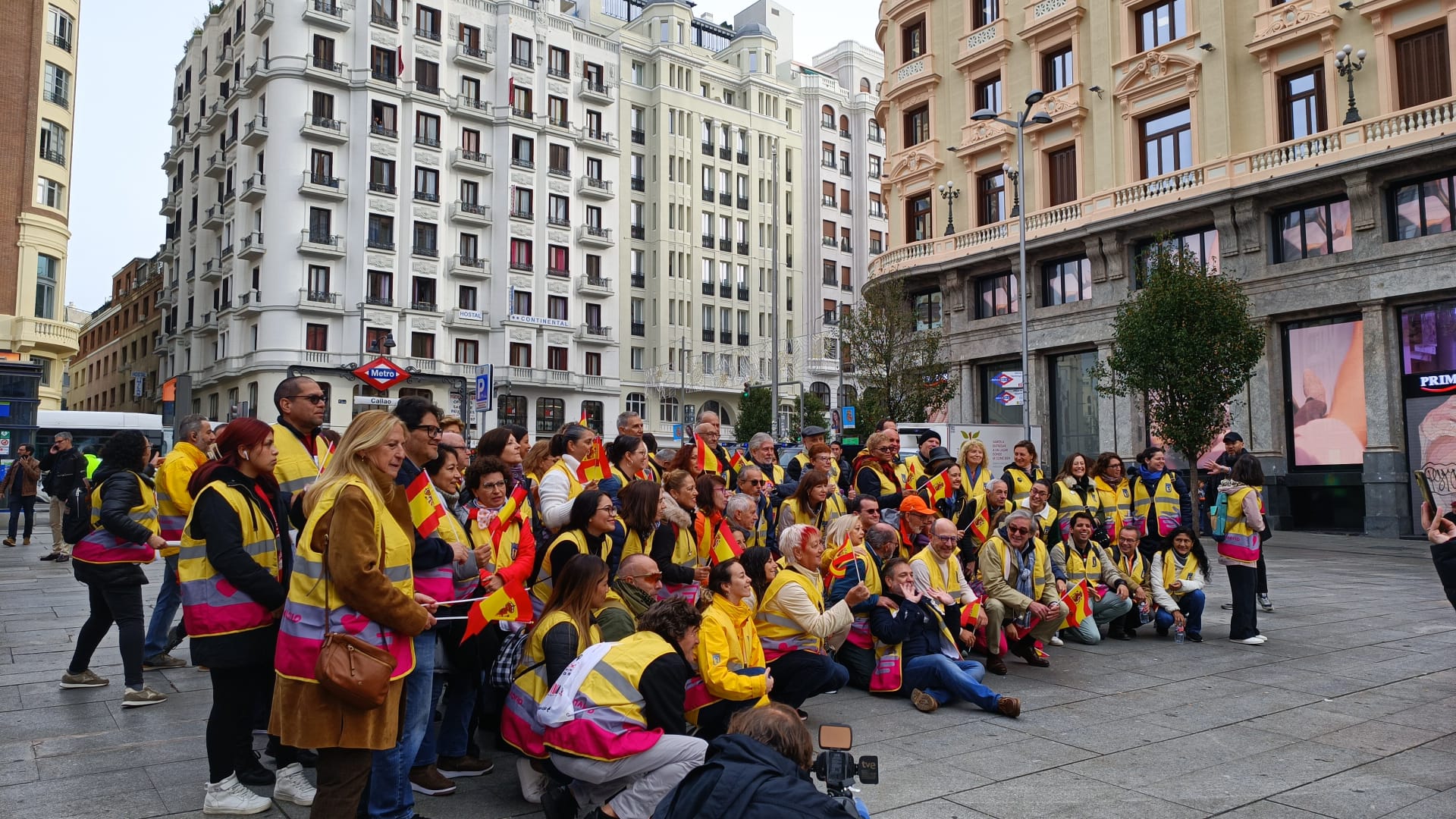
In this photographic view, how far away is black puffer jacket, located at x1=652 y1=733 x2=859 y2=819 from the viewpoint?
2.78 m

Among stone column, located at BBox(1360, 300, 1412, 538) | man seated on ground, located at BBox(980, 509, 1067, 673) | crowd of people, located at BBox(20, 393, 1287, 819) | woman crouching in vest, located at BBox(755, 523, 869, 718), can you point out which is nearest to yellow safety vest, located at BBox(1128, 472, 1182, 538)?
crowd of people, located at BBox(20, 393, 1287, 819)

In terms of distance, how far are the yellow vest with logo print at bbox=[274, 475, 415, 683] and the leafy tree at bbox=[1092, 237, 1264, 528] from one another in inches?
861

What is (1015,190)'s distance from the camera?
3189cm

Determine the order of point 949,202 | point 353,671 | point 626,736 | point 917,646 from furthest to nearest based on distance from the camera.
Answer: point 949,202 < point 917,646 < point 626,736 < point 353,671

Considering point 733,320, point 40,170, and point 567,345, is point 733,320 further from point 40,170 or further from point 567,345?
point 40,170

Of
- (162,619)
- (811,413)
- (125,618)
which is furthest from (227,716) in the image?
(811,413)

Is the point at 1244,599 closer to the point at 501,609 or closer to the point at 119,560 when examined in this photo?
the point at 501,609

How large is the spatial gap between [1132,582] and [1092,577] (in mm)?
561

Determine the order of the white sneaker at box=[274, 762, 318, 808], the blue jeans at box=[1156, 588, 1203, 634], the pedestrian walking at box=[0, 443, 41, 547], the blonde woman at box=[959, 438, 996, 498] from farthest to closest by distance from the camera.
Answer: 1. the pedestrian walking at box=[0, 443, 41, 547]
2. the blonde woman at box=[959, 438, 996, 498]
3. the blue jeans at box=[1156, 588, 1203, 634]
4. the white sneaker at box=[274, 762, 318, 808]

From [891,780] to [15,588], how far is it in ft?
43.0

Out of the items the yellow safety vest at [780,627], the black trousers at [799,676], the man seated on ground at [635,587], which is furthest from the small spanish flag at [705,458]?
the man seated on ground at [635,587]

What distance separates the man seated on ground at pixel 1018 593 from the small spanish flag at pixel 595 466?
3.52 m

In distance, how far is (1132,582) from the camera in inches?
409

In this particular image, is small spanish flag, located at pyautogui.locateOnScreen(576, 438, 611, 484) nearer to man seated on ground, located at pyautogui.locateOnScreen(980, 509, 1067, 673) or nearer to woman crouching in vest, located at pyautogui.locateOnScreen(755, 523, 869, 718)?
woman crouching in vest, located at pyautogui.locateOnScreen(755, 523, 869, 718)
